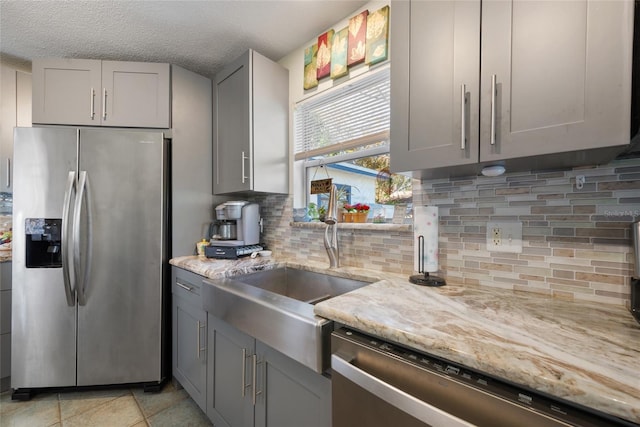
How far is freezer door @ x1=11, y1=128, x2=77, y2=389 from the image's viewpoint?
1.76 metres

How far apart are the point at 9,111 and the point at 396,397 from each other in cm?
319

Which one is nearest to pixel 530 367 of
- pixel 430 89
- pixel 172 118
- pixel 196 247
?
pixel 430 89

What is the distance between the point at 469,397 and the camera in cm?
59

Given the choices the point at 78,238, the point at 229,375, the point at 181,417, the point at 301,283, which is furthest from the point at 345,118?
the point at 181,417

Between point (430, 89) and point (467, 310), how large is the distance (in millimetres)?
790

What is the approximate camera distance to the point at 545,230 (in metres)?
1.03

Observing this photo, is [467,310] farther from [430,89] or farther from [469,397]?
[430,89]

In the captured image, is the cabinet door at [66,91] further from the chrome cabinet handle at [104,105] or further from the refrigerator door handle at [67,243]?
the refrigerator door handle at [67,243]

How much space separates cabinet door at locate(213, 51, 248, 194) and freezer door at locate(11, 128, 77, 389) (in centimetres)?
91

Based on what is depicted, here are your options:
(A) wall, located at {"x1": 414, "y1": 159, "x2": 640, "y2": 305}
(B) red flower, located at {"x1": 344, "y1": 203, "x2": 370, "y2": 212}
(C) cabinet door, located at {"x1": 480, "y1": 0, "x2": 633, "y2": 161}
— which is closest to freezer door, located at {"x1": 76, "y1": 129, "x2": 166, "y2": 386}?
(B) red flower, located at {"x1": 344, "y1": 203, "x2": 370, "y2": 212}

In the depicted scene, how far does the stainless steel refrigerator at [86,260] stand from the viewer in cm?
176

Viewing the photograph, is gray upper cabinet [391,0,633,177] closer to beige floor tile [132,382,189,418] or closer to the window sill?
the window sill

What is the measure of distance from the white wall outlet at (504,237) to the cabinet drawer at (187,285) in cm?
147

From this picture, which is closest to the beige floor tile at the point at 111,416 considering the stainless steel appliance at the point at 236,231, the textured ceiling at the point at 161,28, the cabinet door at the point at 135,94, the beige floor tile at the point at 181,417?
the beige floor tile at the point at 181,417
